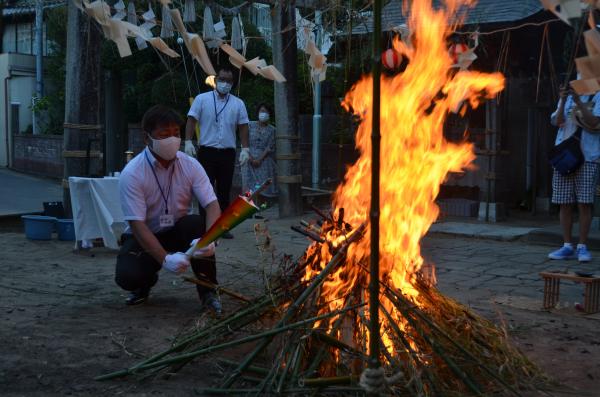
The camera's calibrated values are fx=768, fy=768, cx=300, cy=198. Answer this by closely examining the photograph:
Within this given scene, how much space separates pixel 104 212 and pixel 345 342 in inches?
178

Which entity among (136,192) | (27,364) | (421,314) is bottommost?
(27,364)

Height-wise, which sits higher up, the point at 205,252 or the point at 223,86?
the point at 223,86

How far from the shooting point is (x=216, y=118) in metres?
8.71

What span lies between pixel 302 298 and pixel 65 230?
5687mm

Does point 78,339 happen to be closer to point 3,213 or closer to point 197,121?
point 197,121

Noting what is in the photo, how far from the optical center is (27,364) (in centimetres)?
421

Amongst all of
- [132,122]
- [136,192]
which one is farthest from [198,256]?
[132,122]

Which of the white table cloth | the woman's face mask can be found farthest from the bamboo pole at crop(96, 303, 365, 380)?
the woman's face mask

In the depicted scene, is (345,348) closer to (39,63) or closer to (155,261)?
(155,261)

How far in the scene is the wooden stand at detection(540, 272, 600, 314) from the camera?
17.7 feet

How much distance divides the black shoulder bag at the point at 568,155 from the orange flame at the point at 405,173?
133 inches

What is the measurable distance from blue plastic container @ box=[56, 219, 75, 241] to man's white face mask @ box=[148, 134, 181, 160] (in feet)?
12.8

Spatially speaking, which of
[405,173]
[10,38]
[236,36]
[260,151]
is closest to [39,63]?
[10,38]

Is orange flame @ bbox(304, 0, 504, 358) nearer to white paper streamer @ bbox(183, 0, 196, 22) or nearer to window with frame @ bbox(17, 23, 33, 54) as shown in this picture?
white paper streamer @ bbox(183, 0, 196, 22)
